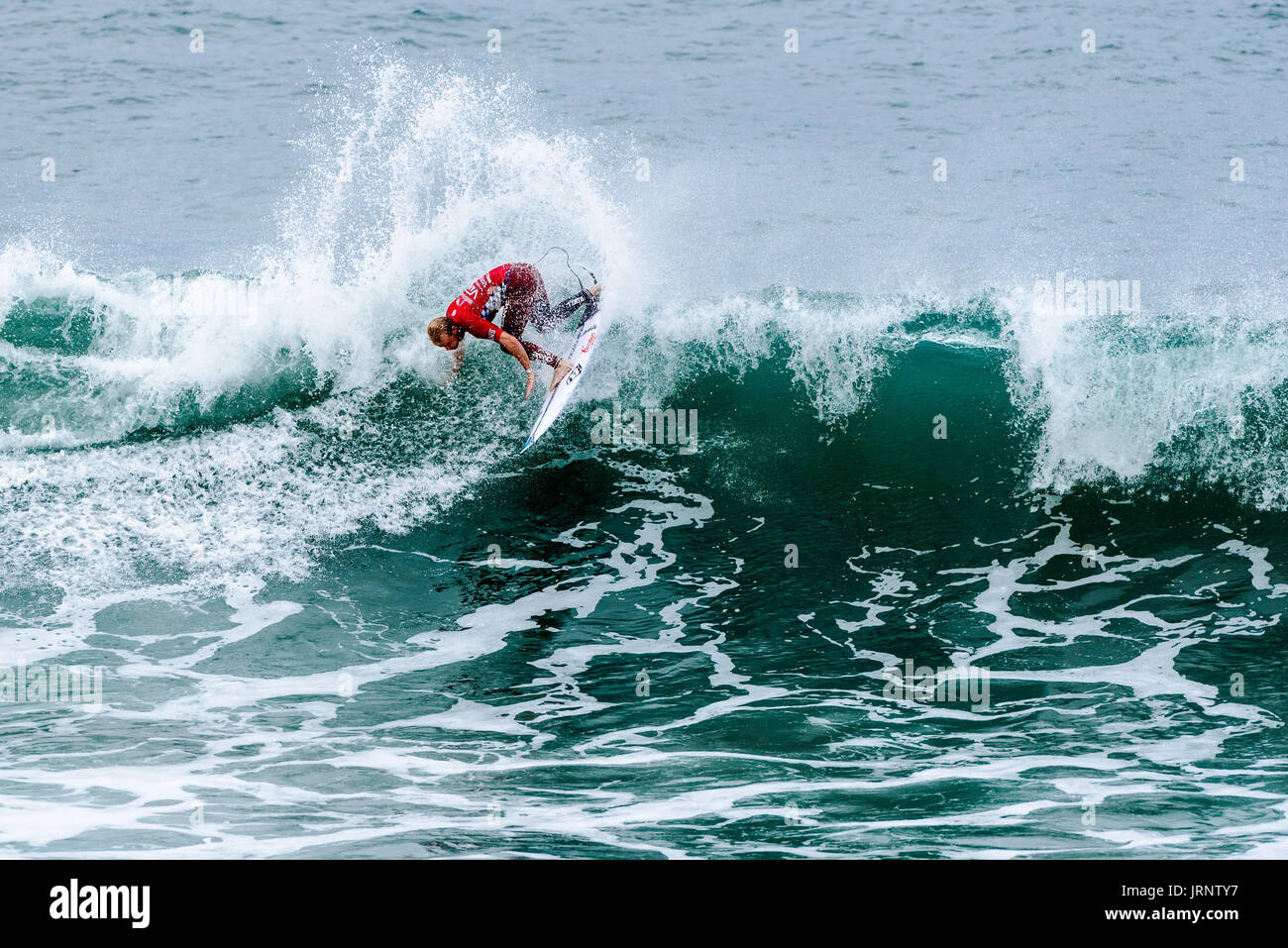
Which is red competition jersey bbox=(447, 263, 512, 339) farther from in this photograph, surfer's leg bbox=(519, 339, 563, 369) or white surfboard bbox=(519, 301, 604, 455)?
white surfboard bbox=(519, 301, 604, 455)

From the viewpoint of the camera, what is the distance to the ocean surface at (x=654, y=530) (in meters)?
7.43

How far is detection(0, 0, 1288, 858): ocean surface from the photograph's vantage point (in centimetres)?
743

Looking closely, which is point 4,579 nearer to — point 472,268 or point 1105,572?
point 472,268

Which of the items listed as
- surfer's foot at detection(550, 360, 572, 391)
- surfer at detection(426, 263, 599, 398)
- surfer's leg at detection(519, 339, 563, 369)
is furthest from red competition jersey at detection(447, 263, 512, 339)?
A: surfer's foot at detection(550, 360, 572, 391)

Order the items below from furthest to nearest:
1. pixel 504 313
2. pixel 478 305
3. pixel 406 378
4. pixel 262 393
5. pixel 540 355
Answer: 1. pixel 406 378
2. pixel 262 393
3. pixel 540 355
4. pixel 504 313
5. pixel 478 305

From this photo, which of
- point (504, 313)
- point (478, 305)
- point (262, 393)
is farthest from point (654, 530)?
point (262, 393)

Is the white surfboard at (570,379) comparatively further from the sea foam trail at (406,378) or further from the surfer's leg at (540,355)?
the sea foam trail at (406,378)

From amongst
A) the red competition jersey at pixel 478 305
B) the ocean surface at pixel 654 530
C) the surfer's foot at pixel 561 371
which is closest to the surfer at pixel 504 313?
the red competition jersey at pixel 478 305

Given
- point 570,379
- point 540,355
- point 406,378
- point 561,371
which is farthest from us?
point 406,378

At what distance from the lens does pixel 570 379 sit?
12.3 m

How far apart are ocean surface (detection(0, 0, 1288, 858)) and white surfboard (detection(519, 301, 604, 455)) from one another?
1.43 feet

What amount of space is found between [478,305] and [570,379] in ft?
4.57

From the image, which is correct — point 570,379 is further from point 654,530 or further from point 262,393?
point 262,393

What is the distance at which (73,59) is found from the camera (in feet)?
102
